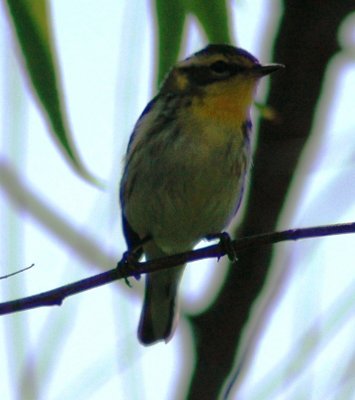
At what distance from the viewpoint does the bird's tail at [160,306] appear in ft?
17.1

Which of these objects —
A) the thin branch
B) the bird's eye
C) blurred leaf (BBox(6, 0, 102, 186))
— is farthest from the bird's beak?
blurred leaf (BBox(6, 0, 102, 186))

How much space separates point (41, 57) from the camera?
1.77m

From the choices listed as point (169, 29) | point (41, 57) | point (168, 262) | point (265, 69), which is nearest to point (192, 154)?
point (265, 69)

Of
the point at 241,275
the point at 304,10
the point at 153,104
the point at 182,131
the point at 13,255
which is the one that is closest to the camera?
the point at 13,255

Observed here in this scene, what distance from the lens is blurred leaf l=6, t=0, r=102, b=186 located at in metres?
1.72

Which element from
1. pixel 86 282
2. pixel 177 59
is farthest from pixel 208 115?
pixel 177 59

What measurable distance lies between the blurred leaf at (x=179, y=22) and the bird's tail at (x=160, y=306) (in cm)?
341

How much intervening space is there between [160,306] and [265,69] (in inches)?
77.2

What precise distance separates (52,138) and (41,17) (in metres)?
0.27

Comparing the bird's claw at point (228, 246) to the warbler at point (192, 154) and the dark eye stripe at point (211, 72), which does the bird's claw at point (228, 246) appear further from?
the dark eye stripe at point (211, 72)

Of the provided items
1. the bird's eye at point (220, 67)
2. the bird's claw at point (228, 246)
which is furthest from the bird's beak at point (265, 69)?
the bird's claw at point (228, 246)

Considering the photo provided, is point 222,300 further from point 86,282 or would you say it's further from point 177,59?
point 177,59

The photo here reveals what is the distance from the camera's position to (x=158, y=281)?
5320 millimetres

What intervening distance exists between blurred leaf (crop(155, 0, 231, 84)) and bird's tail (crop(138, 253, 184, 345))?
134 inches
